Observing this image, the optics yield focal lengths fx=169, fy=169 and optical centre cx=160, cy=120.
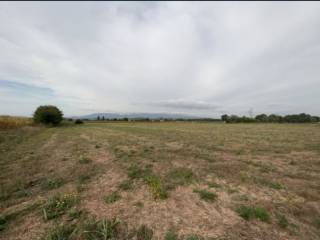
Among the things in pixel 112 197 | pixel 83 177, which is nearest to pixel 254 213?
pixel 112 197

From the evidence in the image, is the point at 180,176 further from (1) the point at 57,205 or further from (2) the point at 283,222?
(1) the point at 57,205

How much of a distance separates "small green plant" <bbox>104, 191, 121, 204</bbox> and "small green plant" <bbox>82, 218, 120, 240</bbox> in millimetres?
792

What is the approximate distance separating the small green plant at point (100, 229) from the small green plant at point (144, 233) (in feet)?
1.38

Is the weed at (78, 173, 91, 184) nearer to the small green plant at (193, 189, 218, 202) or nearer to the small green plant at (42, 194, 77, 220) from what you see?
the small green plant at (42, 194, 77, 220)

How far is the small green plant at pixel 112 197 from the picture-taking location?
4.41 m

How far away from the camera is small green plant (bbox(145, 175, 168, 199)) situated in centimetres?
466

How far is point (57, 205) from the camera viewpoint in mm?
4145

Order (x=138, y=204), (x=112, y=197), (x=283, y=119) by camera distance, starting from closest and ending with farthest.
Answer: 1. (x=138, y=204)
2. (x=112, y=197)
3. (x=283, y=119)

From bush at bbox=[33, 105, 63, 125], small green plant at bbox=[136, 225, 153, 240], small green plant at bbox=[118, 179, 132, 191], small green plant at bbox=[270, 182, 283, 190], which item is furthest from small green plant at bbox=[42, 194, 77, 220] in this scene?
bush at bbox=[33, 105, 63, 125]

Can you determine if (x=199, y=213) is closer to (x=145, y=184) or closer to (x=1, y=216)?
(x=145, y=184)

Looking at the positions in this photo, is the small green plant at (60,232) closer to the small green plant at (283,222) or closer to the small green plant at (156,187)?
the small green plant at (156,187)

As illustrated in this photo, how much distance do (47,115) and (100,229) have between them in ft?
155

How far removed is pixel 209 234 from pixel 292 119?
349ft

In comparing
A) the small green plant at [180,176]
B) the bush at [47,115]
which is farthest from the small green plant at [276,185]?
the bush at [47,115]
